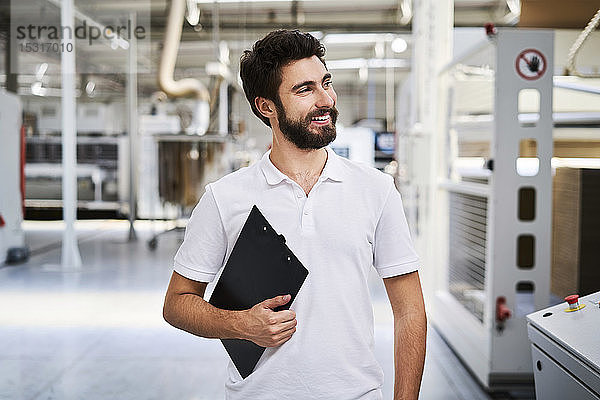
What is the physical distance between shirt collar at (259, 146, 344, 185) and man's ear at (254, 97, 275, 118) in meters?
0.11

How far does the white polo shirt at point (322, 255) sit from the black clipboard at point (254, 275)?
3cm

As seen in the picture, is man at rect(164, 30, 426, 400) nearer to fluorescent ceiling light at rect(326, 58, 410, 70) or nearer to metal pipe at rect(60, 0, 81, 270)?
metal pipe at rect(60, 0, 81, 270)

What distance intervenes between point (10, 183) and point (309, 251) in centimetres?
609

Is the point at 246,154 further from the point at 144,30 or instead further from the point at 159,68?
the point at 144,30

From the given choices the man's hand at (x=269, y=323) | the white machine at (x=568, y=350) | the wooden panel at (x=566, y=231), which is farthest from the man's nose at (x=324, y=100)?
the wooden panel at (x=566, y=231)

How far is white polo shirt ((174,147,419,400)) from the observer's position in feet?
4.54

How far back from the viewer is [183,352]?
403 centimetres

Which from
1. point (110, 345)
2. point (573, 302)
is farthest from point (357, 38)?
point (573, 302)

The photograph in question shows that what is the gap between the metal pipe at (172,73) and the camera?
6699 millimetres

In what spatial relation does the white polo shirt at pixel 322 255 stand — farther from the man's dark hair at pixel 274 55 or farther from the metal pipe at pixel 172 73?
the metal pipe at pixel 172 73

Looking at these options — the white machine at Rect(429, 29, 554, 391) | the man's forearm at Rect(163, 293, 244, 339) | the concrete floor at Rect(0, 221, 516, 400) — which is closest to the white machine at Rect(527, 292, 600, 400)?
the man's forearm at Rect(163, 293, 244, 339)

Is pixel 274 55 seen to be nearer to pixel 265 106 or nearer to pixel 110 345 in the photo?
pixel 265 106

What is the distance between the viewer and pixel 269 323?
52.4 inches

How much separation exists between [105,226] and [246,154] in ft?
7.47
